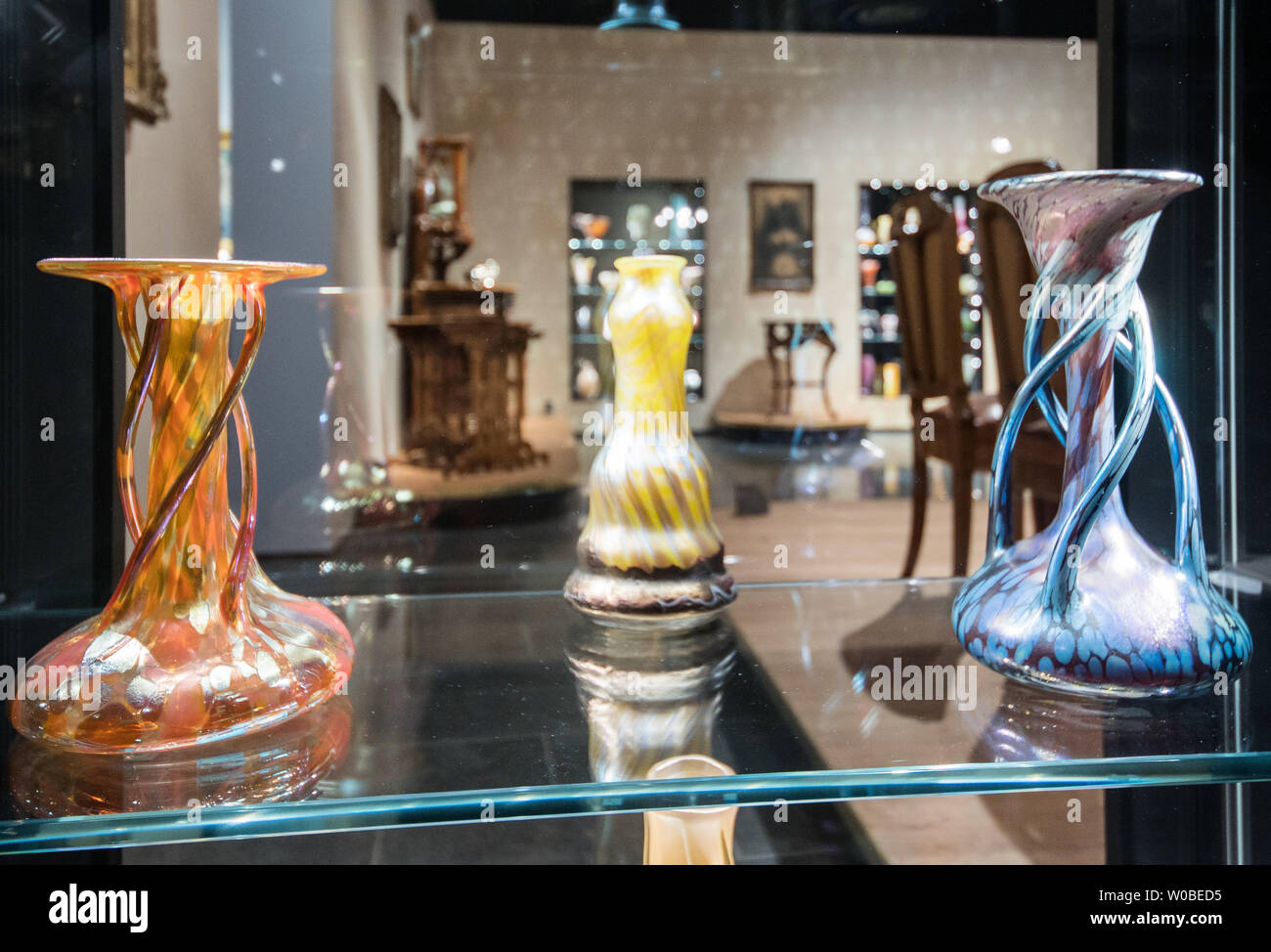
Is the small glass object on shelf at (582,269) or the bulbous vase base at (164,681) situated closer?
the bulbous vase base at (164,681)

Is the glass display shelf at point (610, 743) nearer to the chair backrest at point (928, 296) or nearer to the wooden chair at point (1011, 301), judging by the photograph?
the wooden chair at point (1011, 301)

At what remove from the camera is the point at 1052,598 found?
24.5 inches

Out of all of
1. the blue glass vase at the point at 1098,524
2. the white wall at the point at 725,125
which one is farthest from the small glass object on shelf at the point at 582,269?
the blue glass vase at the point at 1098,524

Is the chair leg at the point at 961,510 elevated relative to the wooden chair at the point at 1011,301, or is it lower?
lower

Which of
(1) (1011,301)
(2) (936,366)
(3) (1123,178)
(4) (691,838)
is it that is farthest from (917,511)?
(3) (1123,178)

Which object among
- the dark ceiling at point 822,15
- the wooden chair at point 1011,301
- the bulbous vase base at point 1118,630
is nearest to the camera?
the bulbous vase base at point 1118,630

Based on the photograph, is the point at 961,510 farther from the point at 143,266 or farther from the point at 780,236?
the point at 143,266

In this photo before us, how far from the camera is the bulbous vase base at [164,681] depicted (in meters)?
0.54

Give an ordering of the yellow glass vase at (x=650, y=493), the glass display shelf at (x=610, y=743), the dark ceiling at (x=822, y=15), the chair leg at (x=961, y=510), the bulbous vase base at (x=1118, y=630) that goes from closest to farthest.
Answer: the glass display shelf at (x=610, y=743) → the bulbous vase base at (x=1118, y=630) → the yellow glass vase at (x=650, y=493) → the dark ceiling at (x=822, y=15) → the chair leg at (x=961, y=510)

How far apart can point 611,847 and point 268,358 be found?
2.04ft

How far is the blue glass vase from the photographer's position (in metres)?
0.60

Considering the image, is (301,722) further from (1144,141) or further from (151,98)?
(1144,141)

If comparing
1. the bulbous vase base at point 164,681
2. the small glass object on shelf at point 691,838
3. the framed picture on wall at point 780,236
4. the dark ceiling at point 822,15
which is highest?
the dark ceiling at point 822,15
